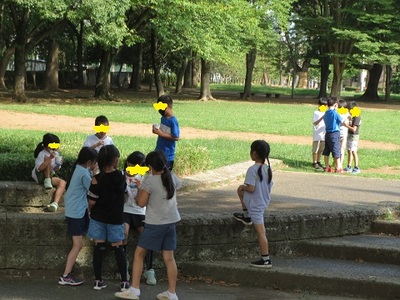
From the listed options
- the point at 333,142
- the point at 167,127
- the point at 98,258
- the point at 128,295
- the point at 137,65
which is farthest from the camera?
the point at 137,65

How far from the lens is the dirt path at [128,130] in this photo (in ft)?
67.5

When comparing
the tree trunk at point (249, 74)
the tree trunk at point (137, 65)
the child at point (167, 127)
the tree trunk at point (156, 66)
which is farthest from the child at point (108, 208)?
the tree trunk at point (137, 65)

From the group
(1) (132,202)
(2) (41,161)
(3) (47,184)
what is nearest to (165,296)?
(1) (132,202)

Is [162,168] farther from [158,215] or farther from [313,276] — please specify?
[313,276]

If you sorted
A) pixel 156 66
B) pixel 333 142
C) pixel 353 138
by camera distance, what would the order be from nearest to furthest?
pixel 333 142 < pixel 353 138 < pixel 156 66

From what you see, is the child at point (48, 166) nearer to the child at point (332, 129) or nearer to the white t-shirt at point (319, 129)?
the child at point (332, 129)

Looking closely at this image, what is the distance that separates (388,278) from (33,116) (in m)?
20.1

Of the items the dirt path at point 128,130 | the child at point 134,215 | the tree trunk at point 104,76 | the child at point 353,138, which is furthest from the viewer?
the tree trunk at point 104,76

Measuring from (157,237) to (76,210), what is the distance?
0.88 meters

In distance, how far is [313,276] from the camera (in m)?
7.05

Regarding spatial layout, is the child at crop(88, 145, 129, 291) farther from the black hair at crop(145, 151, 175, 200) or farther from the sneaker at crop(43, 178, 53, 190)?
the sneaker at crop(43, 178, 53, 190)

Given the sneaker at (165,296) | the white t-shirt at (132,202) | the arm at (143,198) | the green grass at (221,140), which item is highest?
the arm at (143,198)

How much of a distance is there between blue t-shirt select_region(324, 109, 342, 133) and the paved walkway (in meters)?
0.94

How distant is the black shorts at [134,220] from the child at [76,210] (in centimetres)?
38
